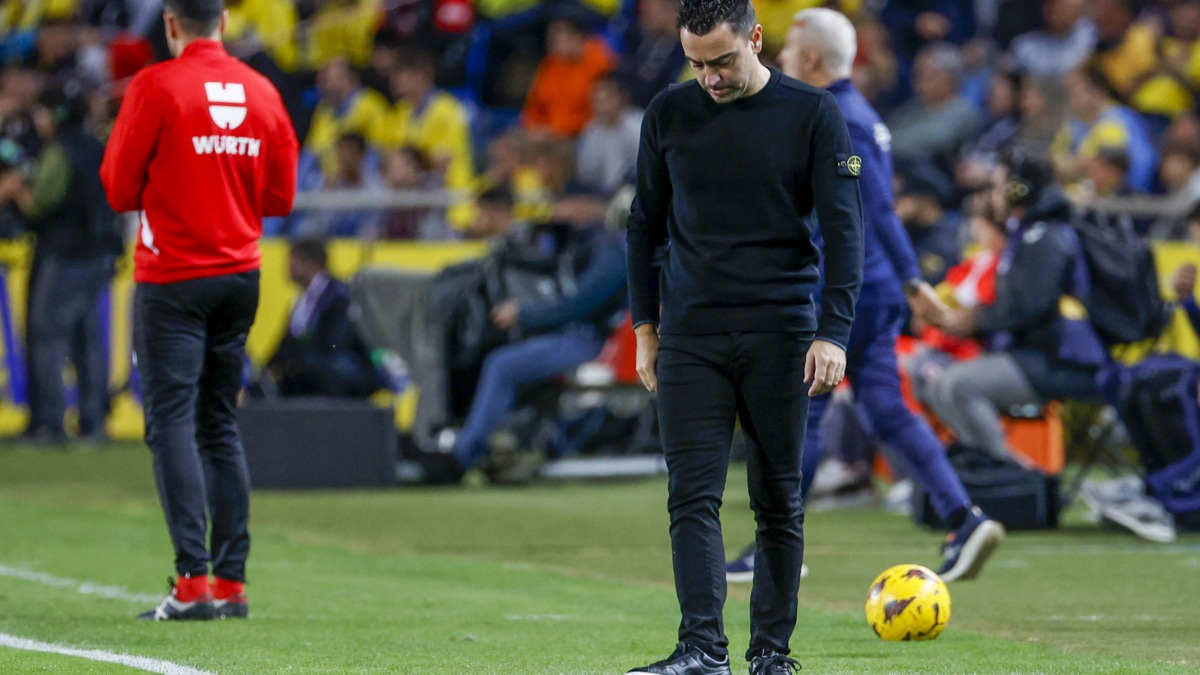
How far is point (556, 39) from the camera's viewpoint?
17.9 m

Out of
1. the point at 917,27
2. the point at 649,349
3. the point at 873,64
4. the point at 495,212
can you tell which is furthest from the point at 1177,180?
the point at 649,349

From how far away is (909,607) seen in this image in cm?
652

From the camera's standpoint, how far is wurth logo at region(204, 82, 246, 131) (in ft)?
22.9

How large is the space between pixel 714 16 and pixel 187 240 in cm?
267

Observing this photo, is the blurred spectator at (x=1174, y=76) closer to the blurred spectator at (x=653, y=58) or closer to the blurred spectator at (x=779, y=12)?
the blurred spectator at (x=779, y=12)

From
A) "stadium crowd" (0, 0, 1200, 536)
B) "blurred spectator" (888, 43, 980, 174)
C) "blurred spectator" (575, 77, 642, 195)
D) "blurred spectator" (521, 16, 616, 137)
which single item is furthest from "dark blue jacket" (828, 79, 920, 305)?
"blurred spectator" (521, 16, 616, 137)

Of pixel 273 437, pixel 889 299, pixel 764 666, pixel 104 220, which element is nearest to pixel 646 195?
pixel 764 666

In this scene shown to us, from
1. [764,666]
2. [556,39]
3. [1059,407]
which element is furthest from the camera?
[556,39]

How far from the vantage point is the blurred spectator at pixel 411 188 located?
16.3 m

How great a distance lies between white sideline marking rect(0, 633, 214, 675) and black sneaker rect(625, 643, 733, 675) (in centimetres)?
138

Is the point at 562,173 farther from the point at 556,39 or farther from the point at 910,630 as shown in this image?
the point at 910,630

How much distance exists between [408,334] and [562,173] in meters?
1.60

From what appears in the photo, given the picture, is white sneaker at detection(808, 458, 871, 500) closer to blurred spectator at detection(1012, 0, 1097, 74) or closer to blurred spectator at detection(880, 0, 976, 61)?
blurred spectator at detection(1012, 0, 1097, 74)

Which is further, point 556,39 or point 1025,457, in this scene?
point 556,39
